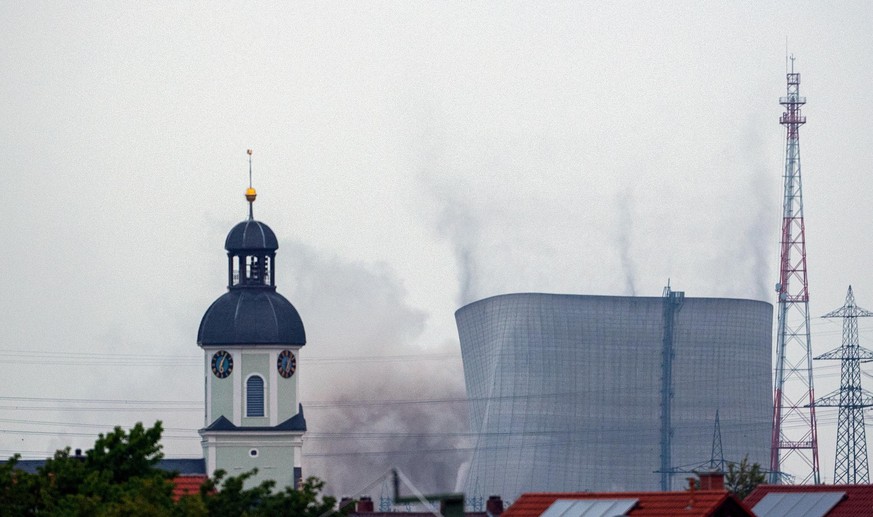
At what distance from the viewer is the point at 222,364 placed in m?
106

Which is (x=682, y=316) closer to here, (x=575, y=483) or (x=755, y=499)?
(x=575, y=483)

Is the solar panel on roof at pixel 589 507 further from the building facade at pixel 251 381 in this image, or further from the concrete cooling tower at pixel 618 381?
the concrete cooling tower at pixel 618 381

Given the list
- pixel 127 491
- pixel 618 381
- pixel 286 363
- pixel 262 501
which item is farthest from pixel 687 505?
pixel 618 381

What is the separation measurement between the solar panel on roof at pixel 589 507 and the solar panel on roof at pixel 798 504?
6.15 metres

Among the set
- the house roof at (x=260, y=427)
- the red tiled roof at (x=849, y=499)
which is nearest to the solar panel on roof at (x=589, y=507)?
the red tiled roof at (x=849, y=499)

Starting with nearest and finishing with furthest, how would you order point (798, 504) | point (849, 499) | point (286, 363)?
point (849, 499), point (798, 504), point (286, 363)

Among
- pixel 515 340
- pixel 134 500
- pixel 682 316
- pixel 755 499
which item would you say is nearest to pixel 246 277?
pixel 515 340

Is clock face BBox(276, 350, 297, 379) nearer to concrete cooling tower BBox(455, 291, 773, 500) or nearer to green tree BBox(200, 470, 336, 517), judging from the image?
concrete cooling tower BBox(455, 291, 773, 500)

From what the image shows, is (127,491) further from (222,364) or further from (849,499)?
(222,364)

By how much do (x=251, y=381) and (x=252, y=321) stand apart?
260 cm

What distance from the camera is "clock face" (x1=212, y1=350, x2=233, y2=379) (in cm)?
10562

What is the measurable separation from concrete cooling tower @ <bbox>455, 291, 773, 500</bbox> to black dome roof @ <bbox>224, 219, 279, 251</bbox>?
75.6 feet

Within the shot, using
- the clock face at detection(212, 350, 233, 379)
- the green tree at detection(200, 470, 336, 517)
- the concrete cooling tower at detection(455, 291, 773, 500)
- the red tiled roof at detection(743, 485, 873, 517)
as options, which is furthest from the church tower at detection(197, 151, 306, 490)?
the green tree at detection(200, 470, 336, 517)

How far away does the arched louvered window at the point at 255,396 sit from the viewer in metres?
105
